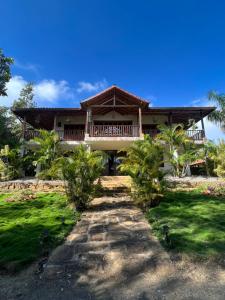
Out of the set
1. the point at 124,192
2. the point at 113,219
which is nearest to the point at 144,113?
the point at 124,192

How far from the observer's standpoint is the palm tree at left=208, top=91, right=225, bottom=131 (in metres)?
19.3

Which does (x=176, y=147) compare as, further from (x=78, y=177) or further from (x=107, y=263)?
(x=107, y=263)

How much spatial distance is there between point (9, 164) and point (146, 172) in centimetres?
908

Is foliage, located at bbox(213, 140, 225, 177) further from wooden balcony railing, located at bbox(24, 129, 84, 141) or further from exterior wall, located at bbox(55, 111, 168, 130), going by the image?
wooden balcony railing, located at bbox(24, 129, 84, 141)

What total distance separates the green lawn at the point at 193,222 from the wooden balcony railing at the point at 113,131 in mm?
8052

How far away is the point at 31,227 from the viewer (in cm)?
636

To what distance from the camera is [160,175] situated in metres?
8.68

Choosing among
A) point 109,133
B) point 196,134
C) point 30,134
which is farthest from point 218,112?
point 30,134

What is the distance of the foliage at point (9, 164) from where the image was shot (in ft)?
44.7

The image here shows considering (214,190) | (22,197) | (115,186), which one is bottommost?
(22,197)

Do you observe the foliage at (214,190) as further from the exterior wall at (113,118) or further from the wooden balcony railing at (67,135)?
the wooden balcony railing at (67,135)

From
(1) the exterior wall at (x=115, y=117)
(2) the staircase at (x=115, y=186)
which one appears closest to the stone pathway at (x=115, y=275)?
(2) the staircase at (x=115, y=186)

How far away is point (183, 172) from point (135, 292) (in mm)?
11354

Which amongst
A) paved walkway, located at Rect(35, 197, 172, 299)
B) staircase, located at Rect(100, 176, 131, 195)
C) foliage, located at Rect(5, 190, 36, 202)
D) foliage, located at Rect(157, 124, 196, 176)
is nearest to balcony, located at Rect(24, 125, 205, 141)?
foliage, located at Rect(157, 124, 196, 176)
